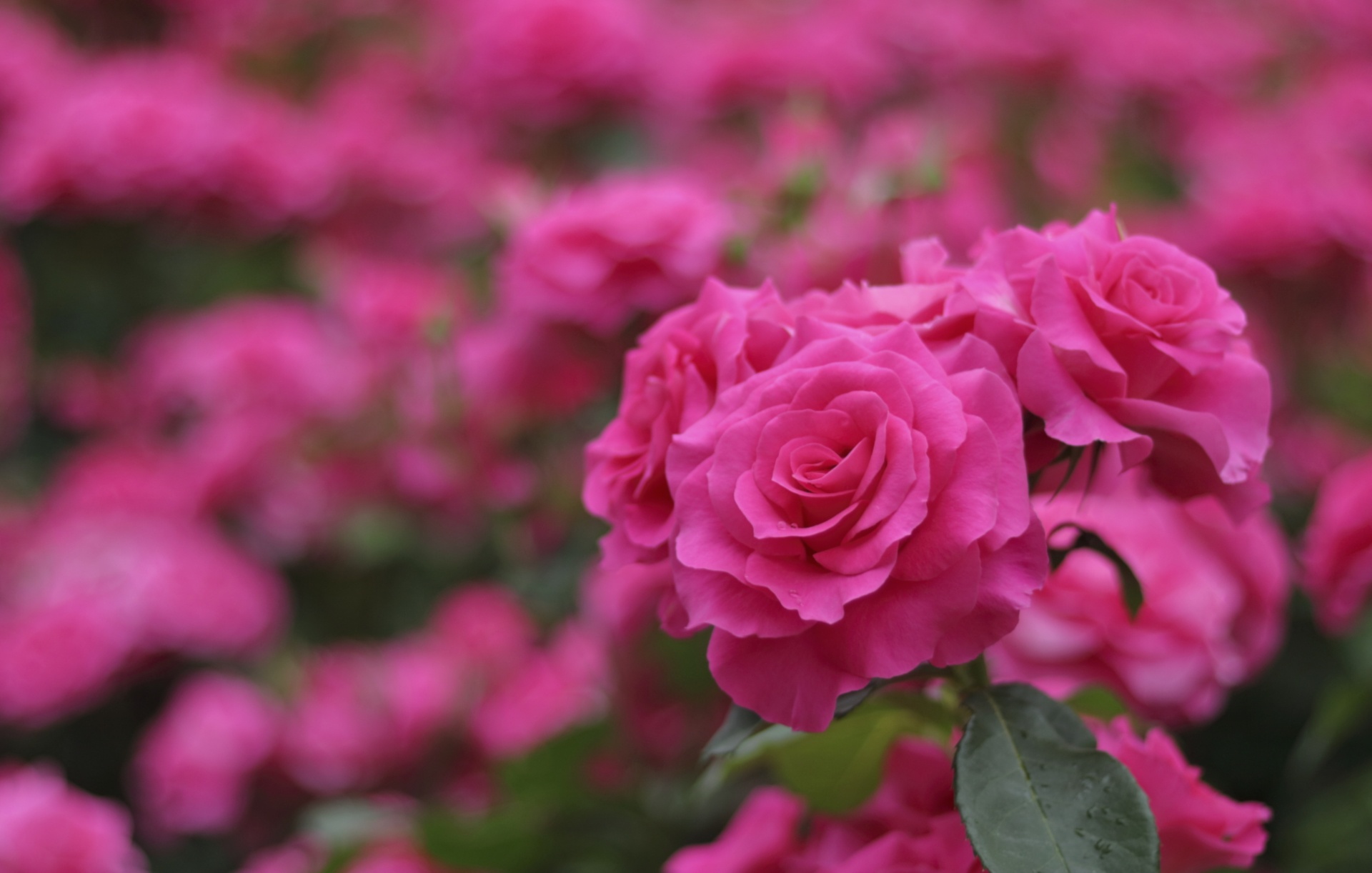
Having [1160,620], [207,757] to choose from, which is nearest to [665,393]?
[1160,620]

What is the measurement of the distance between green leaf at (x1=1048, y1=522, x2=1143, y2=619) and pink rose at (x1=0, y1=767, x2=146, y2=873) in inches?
19.4

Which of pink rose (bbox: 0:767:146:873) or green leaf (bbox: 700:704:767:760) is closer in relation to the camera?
green leaf (bbox: 700:704:767:760)

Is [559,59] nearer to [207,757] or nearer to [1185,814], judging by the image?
[207,757]

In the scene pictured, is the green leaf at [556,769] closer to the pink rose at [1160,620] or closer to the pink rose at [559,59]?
the pink rose at [1160,620]

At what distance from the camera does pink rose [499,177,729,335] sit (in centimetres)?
57

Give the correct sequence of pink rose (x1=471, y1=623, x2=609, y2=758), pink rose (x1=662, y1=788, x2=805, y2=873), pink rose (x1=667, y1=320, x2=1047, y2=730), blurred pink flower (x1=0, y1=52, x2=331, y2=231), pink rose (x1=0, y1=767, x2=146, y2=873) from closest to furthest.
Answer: pink rose (x1=667, y1=320, x2=1047, y2=730) → pink rose (x1=662, y1=788, x2=805, y2=873) → pink rose (x1=0, y1=767, x2=146, y2=873) → pink rose (x1=471, y1=623, x2=609, y2=758) → blurred pink flower (x1=0, y1=52, x2=331, y2=231)

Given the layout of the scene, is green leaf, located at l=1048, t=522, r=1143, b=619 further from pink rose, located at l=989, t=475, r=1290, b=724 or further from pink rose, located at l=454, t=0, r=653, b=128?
pink rose, located at l=454, t=0, r=653, b=128

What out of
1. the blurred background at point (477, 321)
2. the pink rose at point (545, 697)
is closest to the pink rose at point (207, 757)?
the blurred background at point (477, 321)

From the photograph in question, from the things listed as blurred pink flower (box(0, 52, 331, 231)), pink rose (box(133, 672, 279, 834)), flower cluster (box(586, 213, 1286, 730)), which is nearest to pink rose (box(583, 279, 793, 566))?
flower cluster (box(586, 213, 1286, 730))

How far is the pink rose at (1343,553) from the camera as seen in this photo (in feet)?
1.86

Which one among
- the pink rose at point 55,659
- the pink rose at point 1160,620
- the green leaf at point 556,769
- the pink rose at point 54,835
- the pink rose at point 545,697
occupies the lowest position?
the pink rose at point 55,659

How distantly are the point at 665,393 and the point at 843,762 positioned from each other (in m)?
0.18

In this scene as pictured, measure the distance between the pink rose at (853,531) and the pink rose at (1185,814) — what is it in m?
0.10

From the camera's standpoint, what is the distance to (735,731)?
0.38m
